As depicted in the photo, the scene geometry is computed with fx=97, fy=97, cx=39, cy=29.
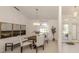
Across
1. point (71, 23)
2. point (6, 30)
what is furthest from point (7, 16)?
point (71, 23)

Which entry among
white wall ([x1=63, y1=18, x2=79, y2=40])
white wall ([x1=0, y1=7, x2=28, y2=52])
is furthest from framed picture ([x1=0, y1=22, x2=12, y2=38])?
white wall ([x1=63, y1=18, x2=79, y2=40])

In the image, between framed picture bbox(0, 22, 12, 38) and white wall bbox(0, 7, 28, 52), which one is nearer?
white wall bbox(0, 7, 28, 52)

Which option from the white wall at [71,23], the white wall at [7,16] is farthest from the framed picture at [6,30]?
the white wall at [71,23]

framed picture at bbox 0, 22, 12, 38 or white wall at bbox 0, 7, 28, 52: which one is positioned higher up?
white wall at bbox 0, 7, 28, 52

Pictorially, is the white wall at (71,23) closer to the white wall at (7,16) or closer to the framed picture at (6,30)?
the white wall at (7,16)

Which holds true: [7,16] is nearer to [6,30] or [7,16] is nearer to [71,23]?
[6,30]

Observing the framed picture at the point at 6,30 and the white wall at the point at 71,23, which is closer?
the framed picture at the point at 6,30

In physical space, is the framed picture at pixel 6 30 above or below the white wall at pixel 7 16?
below

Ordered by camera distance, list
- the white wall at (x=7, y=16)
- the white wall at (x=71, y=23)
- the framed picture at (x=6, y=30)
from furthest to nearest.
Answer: the white wall at (x=71, y=23), the framed picture at (x=6, y=30), the white wall at (x=7, y=16)

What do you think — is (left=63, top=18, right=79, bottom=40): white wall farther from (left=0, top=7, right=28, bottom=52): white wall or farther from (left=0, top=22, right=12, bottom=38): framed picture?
(left=0, top=22, right=12, bottom=38): framed picture

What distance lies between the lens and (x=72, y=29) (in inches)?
395
